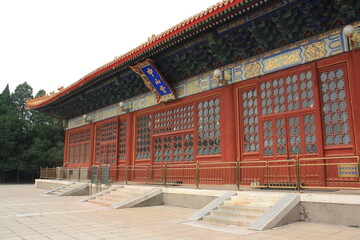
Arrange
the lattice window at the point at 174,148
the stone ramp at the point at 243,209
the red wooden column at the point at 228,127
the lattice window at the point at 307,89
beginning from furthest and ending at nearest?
1. the lattice window at the point at 174,148
2. the red wooden column at the point at 228,127
3. the lattice window at the point at 307,89
4. the stone ramp at the point at 243,209

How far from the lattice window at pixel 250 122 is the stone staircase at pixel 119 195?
3.41 meters

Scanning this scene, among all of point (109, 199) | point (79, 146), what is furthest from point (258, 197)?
point (79, 146)

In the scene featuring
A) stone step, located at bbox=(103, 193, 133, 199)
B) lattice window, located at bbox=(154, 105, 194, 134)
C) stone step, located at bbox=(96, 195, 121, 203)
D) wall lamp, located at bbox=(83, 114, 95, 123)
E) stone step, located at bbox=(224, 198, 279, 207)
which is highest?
wall lamp, located at bbox=(83, 114, 95, 123)

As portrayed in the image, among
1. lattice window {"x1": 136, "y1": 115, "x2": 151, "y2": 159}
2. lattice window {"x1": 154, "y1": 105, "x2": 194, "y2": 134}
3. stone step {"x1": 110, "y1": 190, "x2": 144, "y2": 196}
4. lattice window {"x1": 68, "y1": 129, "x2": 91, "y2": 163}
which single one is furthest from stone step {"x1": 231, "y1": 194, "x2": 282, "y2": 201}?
lattice window {"x1": 68, "y1": 129, "x2": 91, "y2": 163}

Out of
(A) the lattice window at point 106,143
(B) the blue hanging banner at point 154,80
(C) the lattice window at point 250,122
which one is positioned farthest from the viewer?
(A) the lattice window at point 106,143

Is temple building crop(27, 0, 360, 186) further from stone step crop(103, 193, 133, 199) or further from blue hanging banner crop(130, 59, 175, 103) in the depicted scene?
stone step crop(103, 193, 133, 199)

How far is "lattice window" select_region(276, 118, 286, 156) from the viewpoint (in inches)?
323

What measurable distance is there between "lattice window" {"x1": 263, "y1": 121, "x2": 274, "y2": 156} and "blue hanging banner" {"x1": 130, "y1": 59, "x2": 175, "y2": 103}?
4.08 meters

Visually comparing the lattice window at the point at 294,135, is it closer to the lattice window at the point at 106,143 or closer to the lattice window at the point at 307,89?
the lattice window at the point at 307,89

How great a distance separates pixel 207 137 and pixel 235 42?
10.6ft

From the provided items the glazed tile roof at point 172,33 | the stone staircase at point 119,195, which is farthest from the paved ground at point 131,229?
the glazed tile roof at point 172,33

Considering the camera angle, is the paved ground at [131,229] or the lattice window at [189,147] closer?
the paved ground at [131,229]

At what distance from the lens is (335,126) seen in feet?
24.2

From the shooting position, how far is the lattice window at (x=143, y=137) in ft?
41.8
